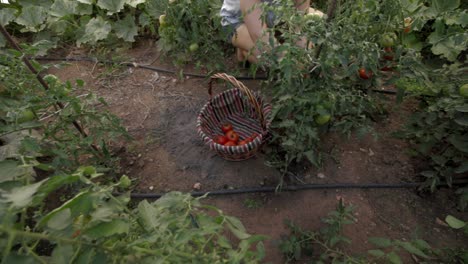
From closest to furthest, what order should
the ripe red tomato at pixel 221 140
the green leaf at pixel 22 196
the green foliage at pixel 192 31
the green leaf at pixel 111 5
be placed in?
1. the green leaf at pixel 22 196
2. the ripe red tomato at pixel 221 140
3. the green foliage at pixel 192 31
4. the green leaf at pixel 111 5

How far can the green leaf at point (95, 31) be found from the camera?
310 centimetres

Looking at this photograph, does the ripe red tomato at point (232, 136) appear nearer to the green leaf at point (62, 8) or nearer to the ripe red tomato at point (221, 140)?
the ripe red tomato at point (221, 140)

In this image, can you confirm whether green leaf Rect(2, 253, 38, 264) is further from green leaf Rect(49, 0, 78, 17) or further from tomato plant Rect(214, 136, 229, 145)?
green leaf Rect(49, 0, 78, 17)

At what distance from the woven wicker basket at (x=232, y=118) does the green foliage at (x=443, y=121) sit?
0.88 metres

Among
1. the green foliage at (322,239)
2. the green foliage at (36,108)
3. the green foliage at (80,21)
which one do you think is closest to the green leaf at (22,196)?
the green foliage at (36,108)

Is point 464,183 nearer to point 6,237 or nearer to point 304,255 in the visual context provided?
point 304,255

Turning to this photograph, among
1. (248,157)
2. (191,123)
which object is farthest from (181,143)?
(248,157)

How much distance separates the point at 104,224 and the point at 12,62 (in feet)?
4.14

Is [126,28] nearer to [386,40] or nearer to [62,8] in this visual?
[62,8]

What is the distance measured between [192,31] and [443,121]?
6.25 ft

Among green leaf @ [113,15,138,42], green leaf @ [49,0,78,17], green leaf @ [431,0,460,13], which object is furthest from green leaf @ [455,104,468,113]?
green leaf @ [49,0,78,17]

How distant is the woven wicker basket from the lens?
205 centimetres

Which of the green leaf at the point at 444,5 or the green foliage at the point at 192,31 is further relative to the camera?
the green foliage at the point at 192,31

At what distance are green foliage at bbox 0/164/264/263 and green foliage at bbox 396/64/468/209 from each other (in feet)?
4.54
